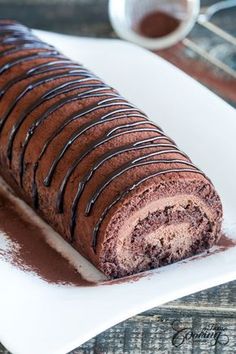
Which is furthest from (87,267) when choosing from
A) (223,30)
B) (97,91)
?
(223,30)

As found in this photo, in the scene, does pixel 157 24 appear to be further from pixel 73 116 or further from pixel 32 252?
pixel 32 252

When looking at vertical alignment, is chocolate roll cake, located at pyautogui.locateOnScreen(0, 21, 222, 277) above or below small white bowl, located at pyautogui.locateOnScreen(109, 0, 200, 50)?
→ below

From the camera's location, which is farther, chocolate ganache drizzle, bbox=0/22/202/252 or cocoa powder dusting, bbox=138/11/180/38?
cocoa powder dusting, bbox=138/11/180/38

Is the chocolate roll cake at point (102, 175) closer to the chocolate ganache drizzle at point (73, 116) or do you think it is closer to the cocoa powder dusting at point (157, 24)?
the chocolate ganache drizzle at point (73, 116)

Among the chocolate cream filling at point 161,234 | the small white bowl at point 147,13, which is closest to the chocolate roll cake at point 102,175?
the chocolate cream filling at point 161,234

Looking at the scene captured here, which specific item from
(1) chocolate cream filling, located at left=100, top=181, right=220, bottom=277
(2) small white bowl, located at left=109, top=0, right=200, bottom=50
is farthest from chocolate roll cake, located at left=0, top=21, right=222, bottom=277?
(2) small white bowl, located at left=109, top=0, right=200, bottom=50

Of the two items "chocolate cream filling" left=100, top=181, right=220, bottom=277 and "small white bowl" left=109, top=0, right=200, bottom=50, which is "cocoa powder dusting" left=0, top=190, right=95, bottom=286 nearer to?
"chocolate cream filling" left=100, top=181, right=220, bottom=277
